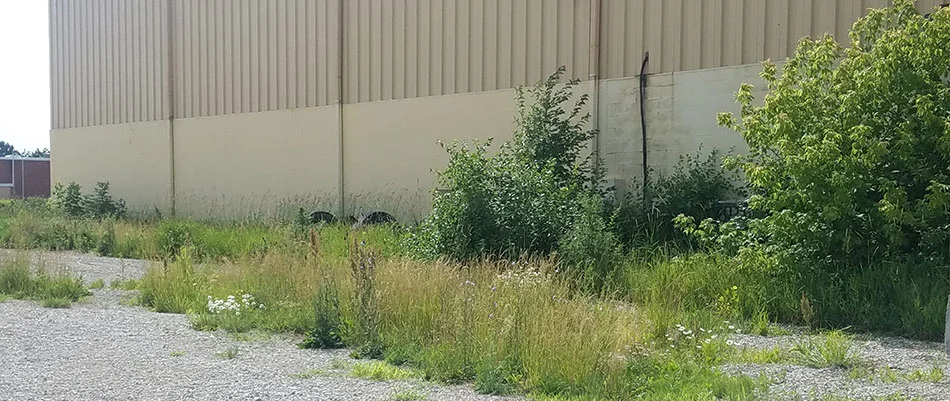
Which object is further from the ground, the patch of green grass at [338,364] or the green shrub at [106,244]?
the green shrub at [106,244]

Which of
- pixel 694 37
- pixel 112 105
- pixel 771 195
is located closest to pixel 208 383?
pixel 771 195

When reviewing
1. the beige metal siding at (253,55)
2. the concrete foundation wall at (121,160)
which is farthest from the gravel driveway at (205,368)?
the concrete foundation wall at (121,160)

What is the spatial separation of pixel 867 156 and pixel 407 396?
540 cm

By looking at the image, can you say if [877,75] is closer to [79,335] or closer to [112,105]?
[79,335]

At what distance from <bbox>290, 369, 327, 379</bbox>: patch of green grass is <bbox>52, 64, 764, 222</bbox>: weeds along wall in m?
9.17

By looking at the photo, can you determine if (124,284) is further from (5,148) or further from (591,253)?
(5,148)

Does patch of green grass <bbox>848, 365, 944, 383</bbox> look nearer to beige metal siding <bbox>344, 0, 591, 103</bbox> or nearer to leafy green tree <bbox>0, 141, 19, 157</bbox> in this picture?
beige metal siding <bbox>344, 0, 591, 103</bbox>

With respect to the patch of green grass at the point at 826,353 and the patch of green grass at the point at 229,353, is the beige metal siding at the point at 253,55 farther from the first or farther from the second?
the patch of green grass at the point at 826,353

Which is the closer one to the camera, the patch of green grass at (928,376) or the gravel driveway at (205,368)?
the gravel driveway at (205,368)

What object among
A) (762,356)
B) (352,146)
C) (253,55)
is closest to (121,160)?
(253,55)

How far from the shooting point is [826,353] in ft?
20.7

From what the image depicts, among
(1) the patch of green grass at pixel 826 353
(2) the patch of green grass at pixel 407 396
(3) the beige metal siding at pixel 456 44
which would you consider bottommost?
(2) the patch of green grass at pixel 407 396

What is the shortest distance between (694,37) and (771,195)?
18.3ft

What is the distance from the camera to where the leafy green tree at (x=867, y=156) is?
805cm
